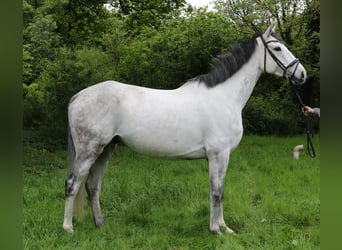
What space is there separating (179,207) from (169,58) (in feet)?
22.9

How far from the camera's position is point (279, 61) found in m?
4.11

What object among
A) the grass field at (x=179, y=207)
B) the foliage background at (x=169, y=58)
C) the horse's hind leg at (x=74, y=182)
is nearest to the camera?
the grass field at (x=179, y=207)

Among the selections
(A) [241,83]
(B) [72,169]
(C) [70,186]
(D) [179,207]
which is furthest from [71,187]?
(A) [241,83]

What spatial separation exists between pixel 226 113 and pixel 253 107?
819 cm

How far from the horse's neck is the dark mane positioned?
50mm

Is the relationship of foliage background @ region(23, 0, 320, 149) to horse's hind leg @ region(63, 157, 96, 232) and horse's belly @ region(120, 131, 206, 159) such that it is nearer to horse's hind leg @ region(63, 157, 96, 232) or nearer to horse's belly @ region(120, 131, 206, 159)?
horse's hind leg @ region(63, 157, 96, 232)

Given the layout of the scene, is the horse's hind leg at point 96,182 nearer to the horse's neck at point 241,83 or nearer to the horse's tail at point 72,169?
the horse's tail at point 72,169

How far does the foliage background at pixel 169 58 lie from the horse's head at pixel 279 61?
20.4 feet

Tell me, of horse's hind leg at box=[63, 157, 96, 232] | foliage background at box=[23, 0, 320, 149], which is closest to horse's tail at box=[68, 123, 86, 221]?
horse's hind leg at box=[63, 157, 96, 232]

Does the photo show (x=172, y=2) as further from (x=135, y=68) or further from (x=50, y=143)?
(x=50, y=143)

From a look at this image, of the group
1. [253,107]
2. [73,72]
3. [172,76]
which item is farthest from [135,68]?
[253,107]

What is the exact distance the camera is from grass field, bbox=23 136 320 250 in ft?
12.2

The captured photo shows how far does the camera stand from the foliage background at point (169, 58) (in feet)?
31.7

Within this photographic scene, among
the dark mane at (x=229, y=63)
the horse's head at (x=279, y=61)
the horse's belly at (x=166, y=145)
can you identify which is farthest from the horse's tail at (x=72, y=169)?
the horse's head at (x=279, y=61)
